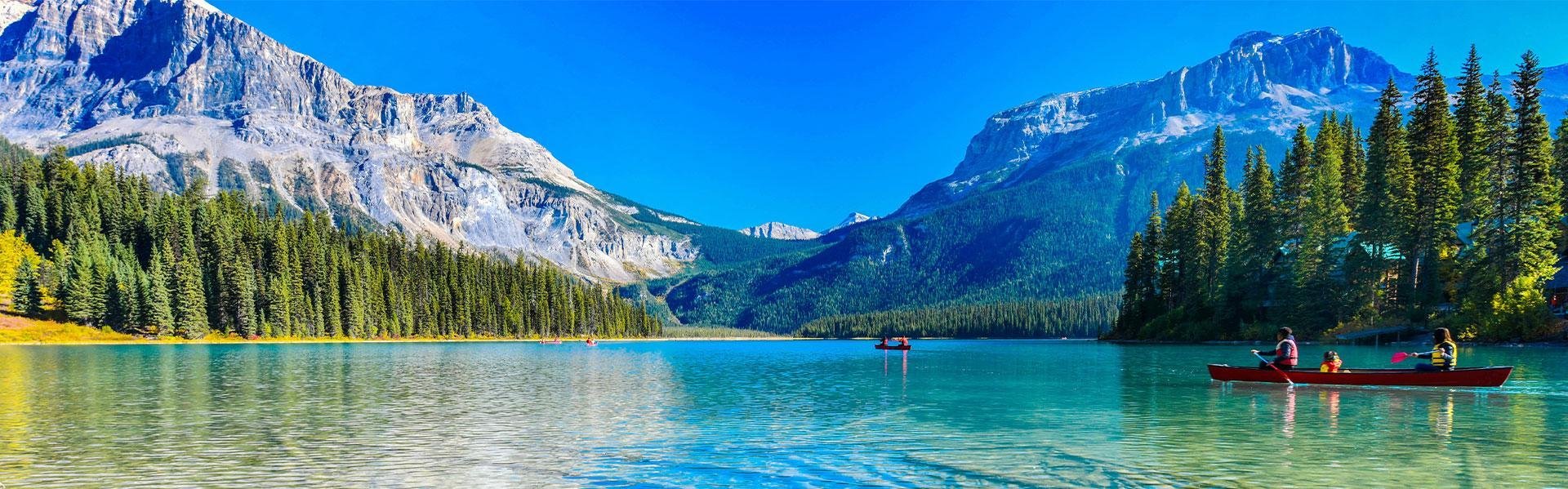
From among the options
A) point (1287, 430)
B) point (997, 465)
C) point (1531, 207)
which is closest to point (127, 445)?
point (997, 465)

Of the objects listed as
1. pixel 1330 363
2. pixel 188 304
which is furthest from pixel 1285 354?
pixel 188 304

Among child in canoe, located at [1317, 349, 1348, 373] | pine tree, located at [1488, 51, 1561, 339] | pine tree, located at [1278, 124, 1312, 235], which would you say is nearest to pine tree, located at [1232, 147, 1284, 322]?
pine tree, located at [1278, 124, 1312, 235]

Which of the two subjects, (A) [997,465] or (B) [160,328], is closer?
(A) [997,465]

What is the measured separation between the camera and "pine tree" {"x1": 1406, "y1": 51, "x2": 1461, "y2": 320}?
243 ft

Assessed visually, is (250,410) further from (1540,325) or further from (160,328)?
(160,328)

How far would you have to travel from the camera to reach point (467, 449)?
850 inches

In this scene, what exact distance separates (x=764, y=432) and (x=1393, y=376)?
2839 cm

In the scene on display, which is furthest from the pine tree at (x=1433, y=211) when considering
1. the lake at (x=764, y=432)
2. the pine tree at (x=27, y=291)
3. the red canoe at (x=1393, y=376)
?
the pine tree at (x=27, y=291)

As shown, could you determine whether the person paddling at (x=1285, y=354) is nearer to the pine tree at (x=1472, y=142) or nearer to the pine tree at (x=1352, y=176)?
the pine tree at (x=1472, y=142)

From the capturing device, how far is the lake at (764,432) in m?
18.1

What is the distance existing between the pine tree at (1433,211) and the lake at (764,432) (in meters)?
34.1

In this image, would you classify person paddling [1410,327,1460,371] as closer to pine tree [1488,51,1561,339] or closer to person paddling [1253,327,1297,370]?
person paddling [1253,327,1297,370]

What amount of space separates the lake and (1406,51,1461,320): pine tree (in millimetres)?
34077

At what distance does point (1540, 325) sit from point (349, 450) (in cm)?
8165
